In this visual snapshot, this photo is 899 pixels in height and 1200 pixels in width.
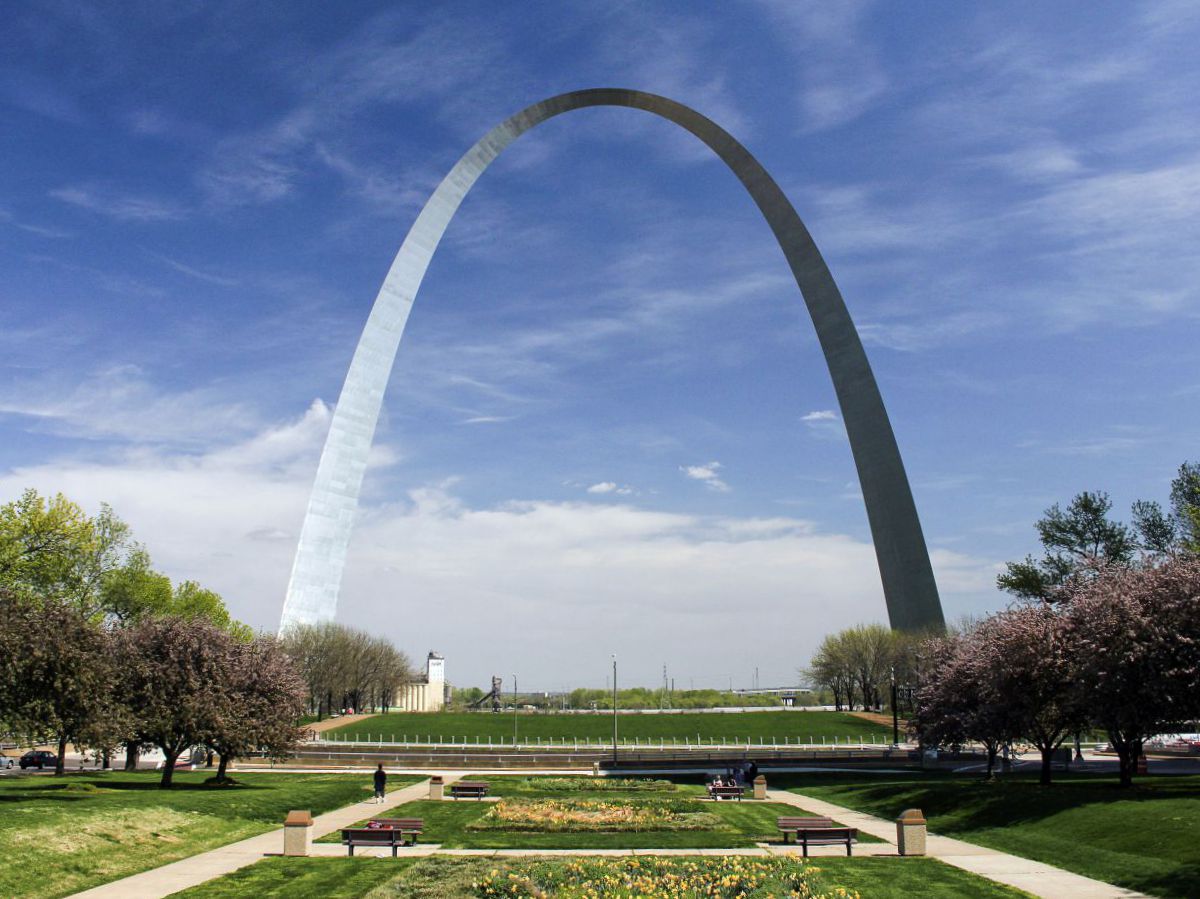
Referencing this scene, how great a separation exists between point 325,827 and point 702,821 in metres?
9.92

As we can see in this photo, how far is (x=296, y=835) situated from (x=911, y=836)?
13.1 metres

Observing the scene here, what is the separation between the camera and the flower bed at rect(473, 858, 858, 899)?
14.6 m

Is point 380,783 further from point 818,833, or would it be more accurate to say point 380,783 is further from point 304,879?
point 818,833

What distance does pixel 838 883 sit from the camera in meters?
17.0

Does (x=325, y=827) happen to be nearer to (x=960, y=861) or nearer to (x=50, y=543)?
(x=960, y=861)

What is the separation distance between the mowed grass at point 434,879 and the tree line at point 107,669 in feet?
37.0

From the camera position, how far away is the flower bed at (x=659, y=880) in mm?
14586

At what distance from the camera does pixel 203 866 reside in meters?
19.5

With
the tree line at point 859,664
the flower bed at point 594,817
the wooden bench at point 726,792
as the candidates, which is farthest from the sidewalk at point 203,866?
the tree line at point 859,664

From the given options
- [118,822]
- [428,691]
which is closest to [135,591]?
[118,822]

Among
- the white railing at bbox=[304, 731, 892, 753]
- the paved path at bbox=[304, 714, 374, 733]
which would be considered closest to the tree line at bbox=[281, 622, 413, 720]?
the paved path at bbox=[304, 714, 374, 733]

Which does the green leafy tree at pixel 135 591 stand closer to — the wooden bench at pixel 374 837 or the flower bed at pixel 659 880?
the wooden bench at pixel 374 837

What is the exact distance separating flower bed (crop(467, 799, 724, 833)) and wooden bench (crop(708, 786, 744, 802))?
2928mm

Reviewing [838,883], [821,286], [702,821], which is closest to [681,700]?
[821,286]
